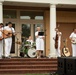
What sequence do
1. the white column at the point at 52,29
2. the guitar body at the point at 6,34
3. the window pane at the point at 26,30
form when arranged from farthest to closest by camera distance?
the window pane at the point at 26,30 < the white column at the point at 52,29 < the guitar body at the point at 6,34

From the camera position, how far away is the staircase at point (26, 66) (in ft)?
48.0

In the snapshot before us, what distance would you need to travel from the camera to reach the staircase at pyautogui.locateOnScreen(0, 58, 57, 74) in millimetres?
14620

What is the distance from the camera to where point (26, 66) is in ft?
49.8

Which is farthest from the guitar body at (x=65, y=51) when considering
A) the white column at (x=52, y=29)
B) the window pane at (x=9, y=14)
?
the window pane at (x=9, y=14)

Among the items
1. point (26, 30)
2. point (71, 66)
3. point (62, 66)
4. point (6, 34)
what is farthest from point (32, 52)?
point (71, 66)

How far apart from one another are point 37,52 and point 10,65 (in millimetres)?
2169

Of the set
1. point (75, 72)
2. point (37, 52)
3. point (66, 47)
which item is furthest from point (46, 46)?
point (75, 72)

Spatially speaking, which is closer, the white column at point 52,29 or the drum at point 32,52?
the drum at point 32,52

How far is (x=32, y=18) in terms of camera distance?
21250mm

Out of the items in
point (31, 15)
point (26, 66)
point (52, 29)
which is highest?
point (31, 15)

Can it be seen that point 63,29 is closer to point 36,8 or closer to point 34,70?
A: point 36,8

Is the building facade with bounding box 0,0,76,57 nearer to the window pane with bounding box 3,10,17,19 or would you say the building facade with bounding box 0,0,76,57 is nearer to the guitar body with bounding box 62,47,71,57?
the window pane with bounding box 3,10,17,19

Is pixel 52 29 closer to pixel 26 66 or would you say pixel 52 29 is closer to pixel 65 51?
pixel 65 51

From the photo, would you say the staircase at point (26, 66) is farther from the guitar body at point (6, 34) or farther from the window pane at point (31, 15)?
the window pane at point (31, 15)
